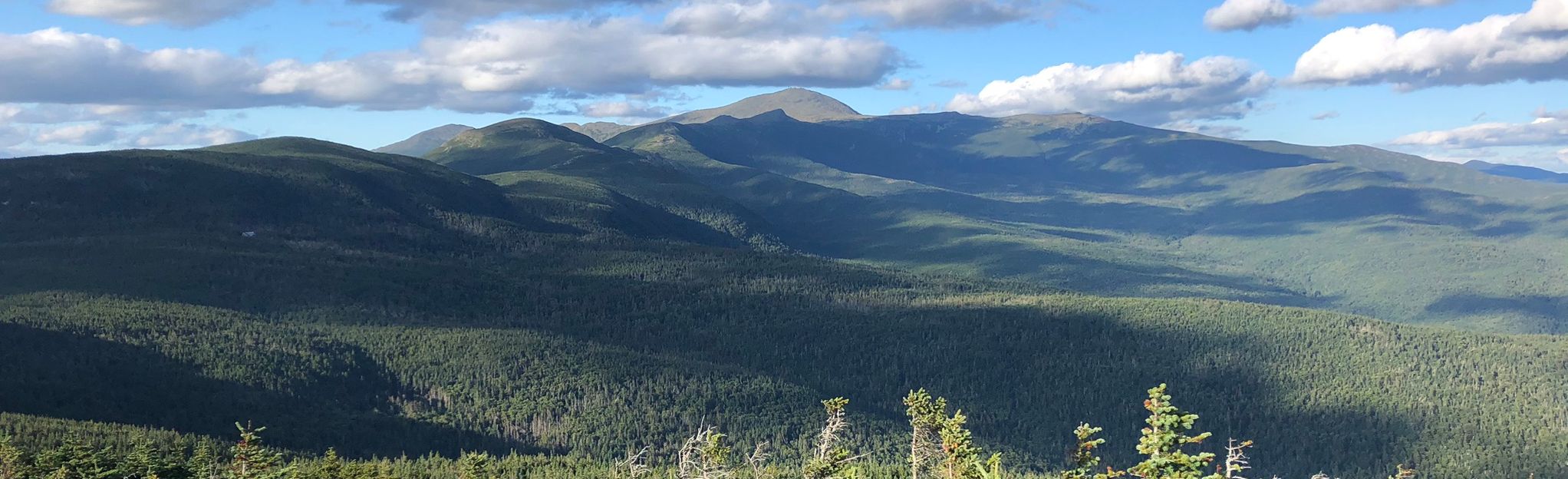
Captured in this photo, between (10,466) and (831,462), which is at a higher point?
(831,462)

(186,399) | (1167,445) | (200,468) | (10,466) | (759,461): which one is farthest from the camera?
(186,399)

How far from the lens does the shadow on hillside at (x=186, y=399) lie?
135750mm

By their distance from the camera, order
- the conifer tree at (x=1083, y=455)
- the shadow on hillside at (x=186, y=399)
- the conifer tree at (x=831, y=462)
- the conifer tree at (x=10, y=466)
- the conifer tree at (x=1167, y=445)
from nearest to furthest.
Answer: the conifer tree at (x=1167, y=445) < the conifer tree at (x=1083, y=455) < the conifer tree at (x=831, y=462) < the conifer tree at (x=10, y=466) < the shadow on hillside at (x=186, y=399)

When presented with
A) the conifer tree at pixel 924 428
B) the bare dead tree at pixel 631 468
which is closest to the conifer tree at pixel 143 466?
the bare dead tree at pixel 631 468

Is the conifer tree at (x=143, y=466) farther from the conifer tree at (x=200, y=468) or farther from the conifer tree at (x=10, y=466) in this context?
the conifer tree at (x=10, y=466)

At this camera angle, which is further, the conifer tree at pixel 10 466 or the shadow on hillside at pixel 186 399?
the shadow on hillside at pixel 186 399

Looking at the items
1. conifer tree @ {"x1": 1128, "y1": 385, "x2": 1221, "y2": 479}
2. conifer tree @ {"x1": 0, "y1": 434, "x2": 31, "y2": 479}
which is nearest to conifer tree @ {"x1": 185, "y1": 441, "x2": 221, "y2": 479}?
conifer tree @ {"x1": 0, "y1": 434, "x2": 31, "y2": 479}

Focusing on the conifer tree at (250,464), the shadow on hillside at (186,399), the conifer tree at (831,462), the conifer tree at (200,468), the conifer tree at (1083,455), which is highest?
the conifer tree at (1083,455)

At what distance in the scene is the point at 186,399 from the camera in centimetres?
14675

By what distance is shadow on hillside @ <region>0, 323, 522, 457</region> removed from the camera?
135750 mm

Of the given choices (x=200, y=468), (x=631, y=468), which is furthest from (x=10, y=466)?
(x=631, y=468)

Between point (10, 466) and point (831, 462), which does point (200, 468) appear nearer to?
point (10, 466)

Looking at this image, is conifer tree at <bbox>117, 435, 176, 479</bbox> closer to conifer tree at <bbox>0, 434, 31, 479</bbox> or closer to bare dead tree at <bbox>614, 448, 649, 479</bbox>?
conifer tree at <bbox>0, 434, 31, 479</bbox>

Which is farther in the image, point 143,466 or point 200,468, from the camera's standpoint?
point 200,468
